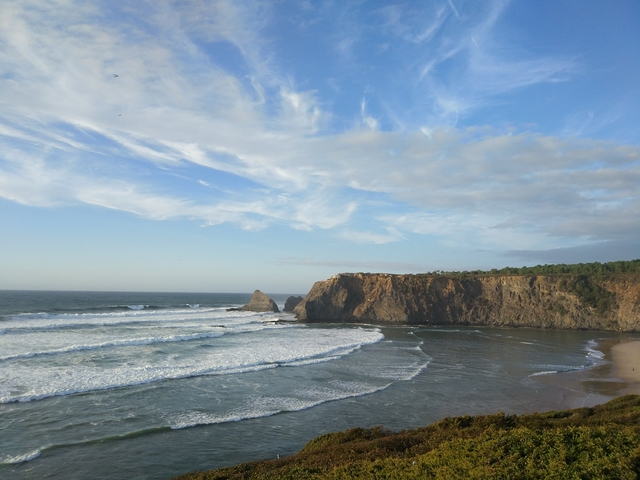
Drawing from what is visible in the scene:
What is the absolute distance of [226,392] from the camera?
2030 centimetres

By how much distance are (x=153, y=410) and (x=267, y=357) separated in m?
13.5

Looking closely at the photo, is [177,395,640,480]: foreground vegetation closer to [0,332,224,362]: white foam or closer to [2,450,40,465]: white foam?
[2,450,40,465]: white foam

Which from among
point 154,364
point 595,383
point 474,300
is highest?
point 474,300

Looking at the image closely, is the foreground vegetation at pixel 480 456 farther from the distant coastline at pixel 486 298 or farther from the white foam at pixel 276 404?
the distant coastline at pixel 486 298

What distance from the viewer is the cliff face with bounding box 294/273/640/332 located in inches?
2309

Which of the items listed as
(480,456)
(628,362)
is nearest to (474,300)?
(628,362)

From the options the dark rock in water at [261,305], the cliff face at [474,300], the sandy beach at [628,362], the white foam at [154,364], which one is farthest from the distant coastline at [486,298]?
the white foam at [154,364]

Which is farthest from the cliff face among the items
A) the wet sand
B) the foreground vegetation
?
the foreground vegetation

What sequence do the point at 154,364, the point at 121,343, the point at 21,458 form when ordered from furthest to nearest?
1. the point at 121,343
2. the point at 154,364
3. the point at 21,458

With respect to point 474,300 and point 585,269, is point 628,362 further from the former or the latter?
point 585,269

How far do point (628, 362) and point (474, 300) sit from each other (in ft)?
112

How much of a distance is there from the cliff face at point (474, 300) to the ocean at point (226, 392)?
900 inches

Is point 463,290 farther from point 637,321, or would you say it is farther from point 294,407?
point 294,407

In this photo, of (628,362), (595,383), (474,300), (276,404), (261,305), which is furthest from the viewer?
(261,305)
